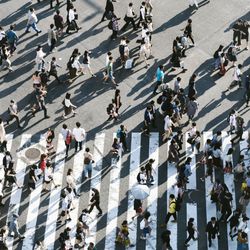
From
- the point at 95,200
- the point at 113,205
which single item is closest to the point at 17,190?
the point at 95,200

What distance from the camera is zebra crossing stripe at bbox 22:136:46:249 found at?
28.5 metres

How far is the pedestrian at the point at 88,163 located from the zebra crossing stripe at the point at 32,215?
1.98m

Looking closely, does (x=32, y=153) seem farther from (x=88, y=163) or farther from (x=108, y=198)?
(x=108, y=198)

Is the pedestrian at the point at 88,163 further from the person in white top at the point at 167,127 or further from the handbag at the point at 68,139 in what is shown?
the person in white top at the point at 167,127

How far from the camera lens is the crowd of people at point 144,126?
92.5 feet

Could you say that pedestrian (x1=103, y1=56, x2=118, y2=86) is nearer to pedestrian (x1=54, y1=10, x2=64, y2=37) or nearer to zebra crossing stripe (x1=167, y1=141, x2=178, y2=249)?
pedestrian (x1=54, y1=10, x2=64, y2=37)

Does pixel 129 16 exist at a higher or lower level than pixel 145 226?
higher

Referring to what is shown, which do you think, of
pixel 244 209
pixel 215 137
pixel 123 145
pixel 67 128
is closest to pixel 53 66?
A: pixel 67 128

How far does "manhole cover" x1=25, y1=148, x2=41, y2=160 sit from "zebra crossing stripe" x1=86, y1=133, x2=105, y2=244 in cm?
254

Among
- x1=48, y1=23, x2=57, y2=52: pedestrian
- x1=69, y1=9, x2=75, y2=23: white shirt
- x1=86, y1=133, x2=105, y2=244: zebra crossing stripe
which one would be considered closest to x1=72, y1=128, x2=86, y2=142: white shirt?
x1=86, y1=133, x2=105, y2=244: zebra crossing stripe

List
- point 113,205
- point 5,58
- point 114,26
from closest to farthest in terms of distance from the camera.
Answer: point 113,205 → point 5,58 → point 114,26

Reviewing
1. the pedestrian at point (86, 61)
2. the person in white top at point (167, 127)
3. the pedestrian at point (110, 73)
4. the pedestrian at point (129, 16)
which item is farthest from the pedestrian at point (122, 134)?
the pedestrian at point (129, 16)

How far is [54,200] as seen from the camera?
30.1 meters

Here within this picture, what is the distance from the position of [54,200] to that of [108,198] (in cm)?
226
